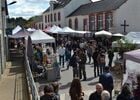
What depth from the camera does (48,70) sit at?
21828mm

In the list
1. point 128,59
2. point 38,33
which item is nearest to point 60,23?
point 38,33

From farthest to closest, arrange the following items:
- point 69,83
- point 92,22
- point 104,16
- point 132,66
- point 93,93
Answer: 1. point 92,22
2. point 104,16
3. point 69,83
4. point 132,66
5. point 93,93

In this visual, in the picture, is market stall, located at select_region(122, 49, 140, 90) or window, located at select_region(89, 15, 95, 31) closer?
market stall, located at select_region(122, 49, 140, 90)

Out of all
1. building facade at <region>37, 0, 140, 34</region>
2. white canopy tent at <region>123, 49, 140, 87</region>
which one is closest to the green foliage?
white canopy tent at <region>123, 49, 140, 87</region>

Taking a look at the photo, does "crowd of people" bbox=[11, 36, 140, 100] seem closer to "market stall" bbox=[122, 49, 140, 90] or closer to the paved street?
the paved street

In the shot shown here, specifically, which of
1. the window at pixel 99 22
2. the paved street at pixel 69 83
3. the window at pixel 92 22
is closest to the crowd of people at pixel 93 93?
the paved street at pixel 69 83

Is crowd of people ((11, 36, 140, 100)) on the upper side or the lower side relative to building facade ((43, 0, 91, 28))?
lower

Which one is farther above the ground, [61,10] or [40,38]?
[61,10]

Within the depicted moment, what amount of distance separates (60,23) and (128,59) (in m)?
58.5

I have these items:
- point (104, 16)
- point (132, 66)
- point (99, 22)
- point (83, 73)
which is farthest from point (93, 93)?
point (99, 22)

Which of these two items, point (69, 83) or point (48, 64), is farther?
point (48, 64)

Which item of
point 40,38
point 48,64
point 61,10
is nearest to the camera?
point 48,64

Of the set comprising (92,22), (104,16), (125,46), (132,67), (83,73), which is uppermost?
(104,16)

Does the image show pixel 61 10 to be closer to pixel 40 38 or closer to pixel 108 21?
pixel 108 21
